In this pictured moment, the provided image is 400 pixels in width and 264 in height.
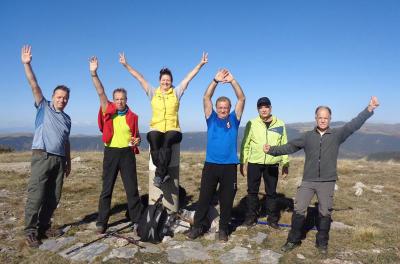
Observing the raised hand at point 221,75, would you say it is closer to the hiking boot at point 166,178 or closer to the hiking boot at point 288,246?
the hiking boot at point 166,178

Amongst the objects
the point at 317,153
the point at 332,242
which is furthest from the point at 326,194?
the point at 332,242

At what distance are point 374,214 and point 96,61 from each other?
8.63 m

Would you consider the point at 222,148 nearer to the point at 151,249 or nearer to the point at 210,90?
the point at 210,90

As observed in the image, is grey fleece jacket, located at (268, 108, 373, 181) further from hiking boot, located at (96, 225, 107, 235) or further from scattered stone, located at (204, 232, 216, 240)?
hiking boot, located at (96, 225, 107, 235)

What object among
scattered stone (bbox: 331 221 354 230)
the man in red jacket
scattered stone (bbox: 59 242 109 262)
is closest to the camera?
scattered stone (bbox: 59 242 109 262)

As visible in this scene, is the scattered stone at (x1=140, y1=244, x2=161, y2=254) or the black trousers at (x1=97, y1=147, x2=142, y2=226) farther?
the black trousers at (x1=97, y1=147, x2=142, y2=226)

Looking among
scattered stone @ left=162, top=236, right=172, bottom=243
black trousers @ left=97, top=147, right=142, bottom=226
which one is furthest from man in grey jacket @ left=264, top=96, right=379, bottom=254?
black trousers @ left=97, top=147, right=142, bottom=226

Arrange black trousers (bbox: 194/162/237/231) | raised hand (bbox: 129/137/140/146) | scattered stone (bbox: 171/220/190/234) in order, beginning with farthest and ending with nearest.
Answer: scattered stone (bbox: 171/220/190/234)
raised hand (bbox: 129/137/140/146)
black trousers (bbox: 194/162/237/231)

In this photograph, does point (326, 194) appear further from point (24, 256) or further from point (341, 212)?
point (24, 256)

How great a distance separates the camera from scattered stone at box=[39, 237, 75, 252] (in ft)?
22.9

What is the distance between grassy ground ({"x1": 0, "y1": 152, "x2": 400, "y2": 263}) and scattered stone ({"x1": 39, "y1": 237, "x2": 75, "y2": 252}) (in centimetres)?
21

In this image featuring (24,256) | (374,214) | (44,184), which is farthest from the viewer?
(374,214)

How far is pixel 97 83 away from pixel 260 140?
3.89 m

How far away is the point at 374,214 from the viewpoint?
1027 cm
